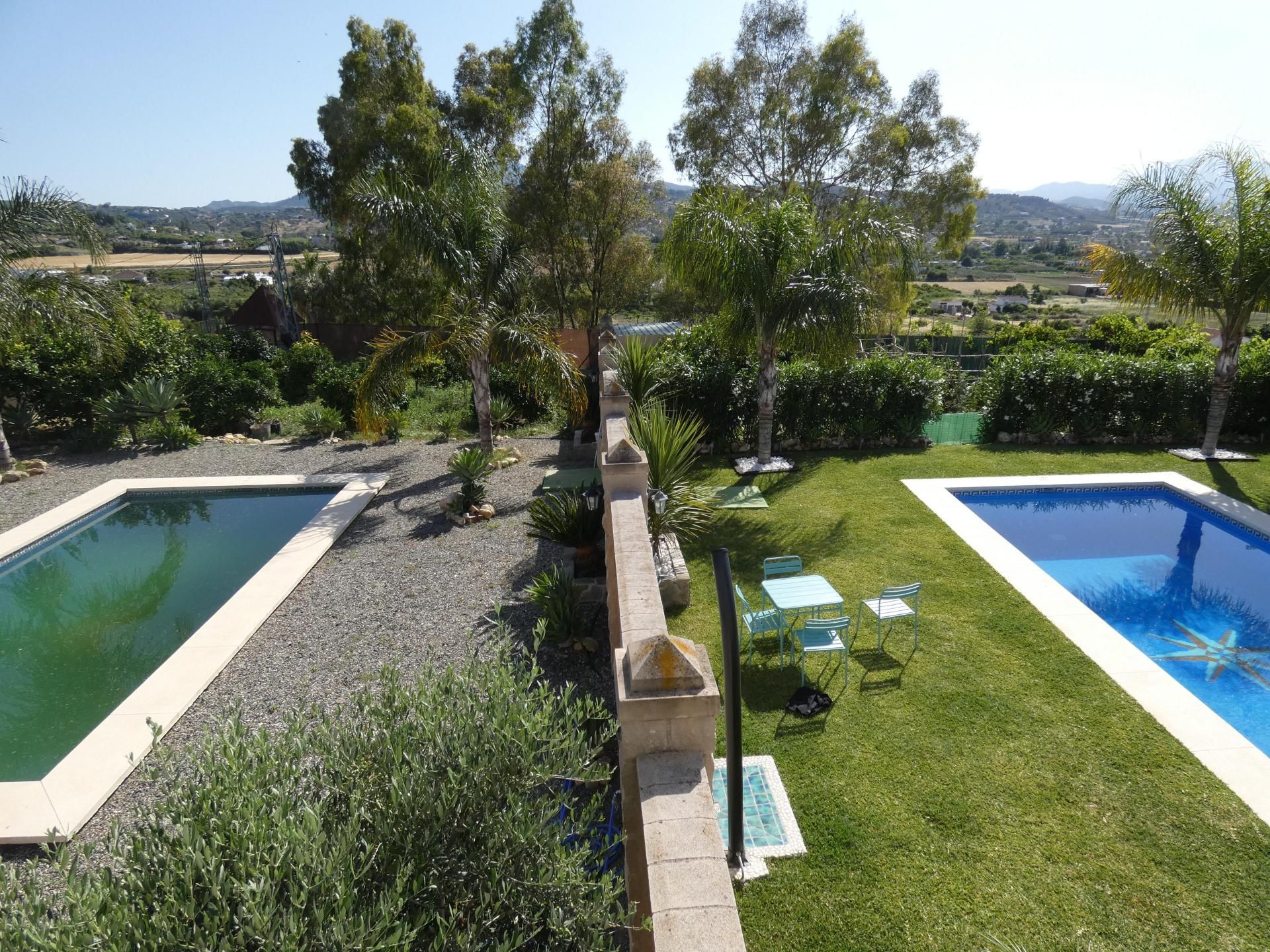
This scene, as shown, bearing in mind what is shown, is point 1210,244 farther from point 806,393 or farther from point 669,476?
point 669,476

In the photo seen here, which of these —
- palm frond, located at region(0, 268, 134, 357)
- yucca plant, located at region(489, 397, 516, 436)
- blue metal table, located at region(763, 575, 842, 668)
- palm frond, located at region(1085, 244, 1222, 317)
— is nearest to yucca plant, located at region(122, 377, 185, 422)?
palm frond, located at region(0, 268, 134, 357)

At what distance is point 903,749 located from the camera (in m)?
5.17

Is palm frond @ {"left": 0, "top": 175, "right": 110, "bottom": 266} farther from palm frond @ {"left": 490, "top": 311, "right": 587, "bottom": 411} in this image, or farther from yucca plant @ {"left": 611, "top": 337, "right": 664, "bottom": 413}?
yucca plant @ {"left": 611, "top": 337, "right": 664, "bottom": 413}

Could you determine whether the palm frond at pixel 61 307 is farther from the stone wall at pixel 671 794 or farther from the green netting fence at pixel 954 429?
the green netting fence at pixel 954 429

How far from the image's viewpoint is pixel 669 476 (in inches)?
312

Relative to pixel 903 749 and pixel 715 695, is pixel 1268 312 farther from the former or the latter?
pixel 715 695

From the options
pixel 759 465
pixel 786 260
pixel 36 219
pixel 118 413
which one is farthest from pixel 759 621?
pixel 36 219

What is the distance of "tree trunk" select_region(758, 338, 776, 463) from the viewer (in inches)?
442

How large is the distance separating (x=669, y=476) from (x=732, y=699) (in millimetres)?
4302

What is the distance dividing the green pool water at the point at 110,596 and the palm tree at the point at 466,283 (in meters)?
2.55

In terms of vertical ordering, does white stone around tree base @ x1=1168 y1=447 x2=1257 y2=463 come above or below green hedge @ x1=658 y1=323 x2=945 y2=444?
below

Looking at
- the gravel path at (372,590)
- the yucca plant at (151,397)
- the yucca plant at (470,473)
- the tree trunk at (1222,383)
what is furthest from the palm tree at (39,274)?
the tree trunk at (1222,383)

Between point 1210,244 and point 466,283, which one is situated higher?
point 1210,244

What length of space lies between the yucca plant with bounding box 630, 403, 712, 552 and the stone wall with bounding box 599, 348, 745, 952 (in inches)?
145
